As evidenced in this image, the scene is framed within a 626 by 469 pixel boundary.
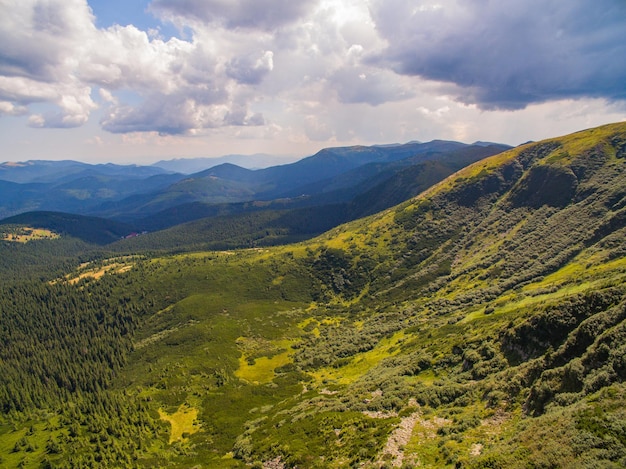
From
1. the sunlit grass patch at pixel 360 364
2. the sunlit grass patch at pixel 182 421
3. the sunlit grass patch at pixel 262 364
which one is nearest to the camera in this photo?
the sunlit grass patch at pixel 182 421

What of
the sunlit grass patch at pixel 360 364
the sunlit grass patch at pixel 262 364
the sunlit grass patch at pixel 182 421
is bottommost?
the sunlit grass patch at pixel 262 364

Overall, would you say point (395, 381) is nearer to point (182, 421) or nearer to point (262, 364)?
point (182, 421)

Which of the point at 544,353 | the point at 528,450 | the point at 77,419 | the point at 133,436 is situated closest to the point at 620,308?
the point at 544,353

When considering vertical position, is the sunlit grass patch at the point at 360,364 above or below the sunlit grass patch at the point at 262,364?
above

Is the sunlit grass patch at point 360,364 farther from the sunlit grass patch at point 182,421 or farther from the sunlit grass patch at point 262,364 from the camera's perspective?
the sunlit grass patch at point 182,421

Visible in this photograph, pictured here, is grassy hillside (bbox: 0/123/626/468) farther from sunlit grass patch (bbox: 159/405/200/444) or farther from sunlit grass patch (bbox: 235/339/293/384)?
sunlit grass patch (bbox: 235/339/293/384)

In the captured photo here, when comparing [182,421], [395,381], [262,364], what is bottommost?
[262,364]

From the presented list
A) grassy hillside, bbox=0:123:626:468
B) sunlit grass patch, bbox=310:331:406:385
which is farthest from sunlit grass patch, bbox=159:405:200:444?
sunlit grass patch, bbox=310:331:406:385

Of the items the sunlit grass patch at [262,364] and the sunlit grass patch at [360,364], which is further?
the sunlit grass patch at [262,364]

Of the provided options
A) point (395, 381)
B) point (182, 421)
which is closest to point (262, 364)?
point (182, 421)

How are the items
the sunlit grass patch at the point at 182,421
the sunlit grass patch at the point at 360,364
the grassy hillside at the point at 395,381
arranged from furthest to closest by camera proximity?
the sunlit grass patch at the point at 360,364 < the sunlit grass patch at the point at 182,421 < the grassy hillside at the point at 395,381

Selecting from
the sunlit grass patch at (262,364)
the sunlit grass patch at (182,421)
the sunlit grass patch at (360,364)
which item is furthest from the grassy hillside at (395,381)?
the sunlit grass patch at (360,364)
